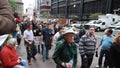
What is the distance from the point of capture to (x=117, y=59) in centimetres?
600

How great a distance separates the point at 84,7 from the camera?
6900cm

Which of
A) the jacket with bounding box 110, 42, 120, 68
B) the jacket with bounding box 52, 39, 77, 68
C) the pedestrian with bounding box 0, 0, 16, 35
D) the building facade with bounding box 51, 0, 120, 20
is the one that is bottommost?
the jacket with bounding box 110, 42, 120, 68

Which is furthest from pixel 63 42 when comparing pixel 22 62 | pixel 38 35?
pixel 38 35

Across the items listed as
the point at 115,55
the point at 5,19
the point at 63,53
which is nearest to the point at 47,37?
the point at 115,55

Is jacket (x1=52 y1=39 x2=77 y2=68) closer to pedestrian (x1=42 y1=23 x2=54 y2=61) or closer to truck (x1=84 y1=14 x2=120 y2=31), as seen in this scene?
pedestrian (x1=42 y1=23 x2=54 y2=61)

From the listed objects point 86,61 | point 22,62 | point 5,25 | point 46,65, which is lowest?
point 46,65

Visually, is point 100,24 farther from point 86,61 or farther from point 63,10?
point 63,10

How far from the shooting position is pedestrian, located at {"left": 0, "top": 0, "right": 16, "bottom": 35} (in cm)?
124

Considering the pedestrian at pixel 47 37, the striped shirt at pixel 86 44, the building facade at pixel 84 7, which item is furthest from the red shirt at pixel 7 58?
the building facade at pixel 84 7

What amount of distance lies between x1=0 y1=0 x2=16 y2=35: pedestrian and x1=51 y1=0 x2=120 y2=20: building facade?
49355 millimetres

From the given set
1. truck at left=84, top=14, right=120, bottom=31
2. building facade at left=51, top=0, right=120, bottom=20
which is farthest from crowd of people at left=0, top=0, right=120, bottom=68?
building facade at left=51, top=0, right=120, bottom=20

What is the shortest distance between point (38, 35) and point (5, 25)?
33.7 ft

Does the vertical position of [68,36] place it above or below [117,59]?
above

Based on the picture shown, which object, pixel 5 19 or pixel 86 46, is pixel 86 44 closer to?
pixel 86 46
